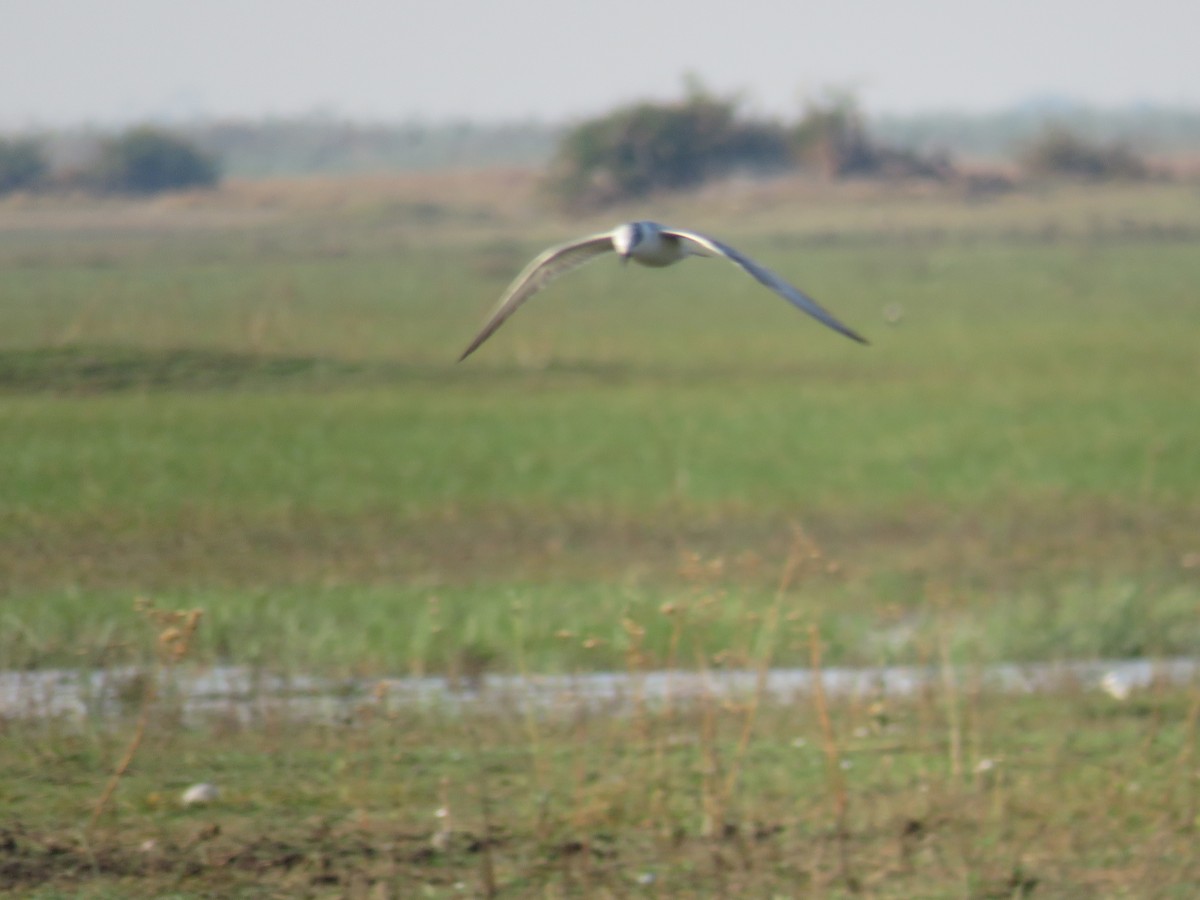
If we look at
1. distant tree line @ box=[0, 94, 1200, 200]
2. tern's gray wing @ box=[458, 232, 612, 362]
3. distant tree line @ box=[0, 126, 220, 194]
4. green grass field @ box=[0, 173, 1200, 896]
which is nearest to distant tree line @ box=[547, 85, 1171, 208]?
distant tree line @ box=[0, 94, 1200, 200]

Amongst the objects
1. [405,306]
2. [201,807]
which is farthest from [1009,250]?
[201,807]

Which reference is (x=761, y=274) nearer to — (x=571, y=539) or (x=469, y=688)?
(x=469, y=688)

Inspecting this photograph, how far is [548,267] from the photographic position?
5137 millimetres

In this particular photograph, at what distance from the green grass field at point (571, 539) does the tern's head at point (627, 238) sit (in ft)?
4.02

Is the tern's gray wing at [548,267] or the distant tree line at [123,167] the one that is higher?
the distant tree line at [123,167]

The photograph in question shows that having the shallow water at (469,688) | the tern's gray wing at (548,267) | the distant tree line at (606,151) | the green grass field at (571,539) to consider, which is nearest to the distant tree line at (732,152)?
the distant tree line at (606,151)

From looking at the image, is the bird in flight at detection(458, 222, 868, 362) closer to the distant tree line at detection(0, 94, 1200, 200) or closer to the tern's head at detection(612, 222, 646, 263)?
the tern's head at detection(612, 222, 646, 263)

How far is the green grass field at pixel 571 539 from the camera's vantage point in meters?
6.22

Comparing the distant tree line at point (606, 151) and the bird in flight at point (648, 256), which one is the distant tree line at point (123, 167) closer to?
the distant tree line at point (606, 151)

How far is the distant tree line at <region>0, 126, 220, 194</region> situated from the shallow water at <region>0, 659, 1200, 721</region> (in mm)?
2787

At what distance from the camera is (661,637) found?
980 centimetres

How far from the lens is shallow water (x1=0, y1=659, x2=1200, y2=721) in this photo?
24.8 feet

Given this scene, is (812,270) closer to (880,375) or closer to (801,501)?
(880,375)

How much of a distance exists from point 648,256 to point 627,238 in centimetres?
12
